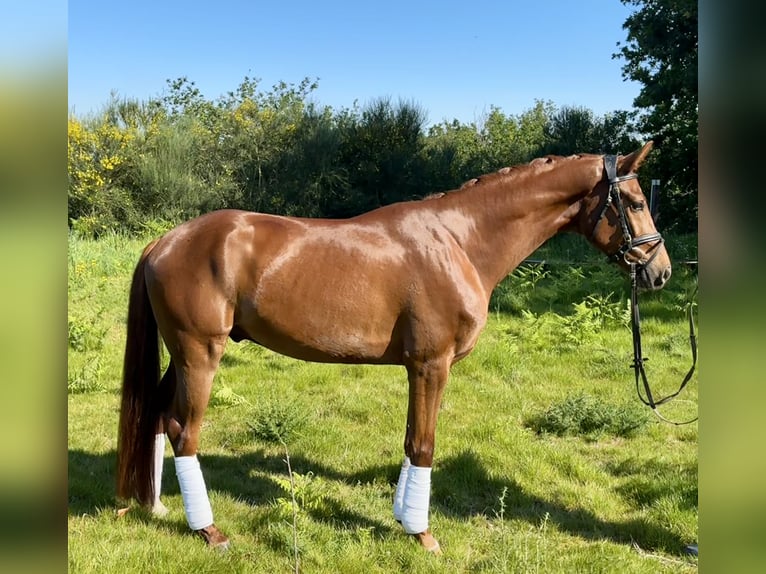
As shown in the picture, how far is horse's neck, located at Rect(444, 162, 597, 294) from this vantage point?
10.6 feet

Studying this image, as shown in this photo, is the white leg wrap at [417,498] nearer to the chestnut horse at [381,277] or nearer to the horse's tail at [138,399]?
the chestnut horse at [381,277]

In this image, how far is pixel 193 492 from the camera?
3.11 m

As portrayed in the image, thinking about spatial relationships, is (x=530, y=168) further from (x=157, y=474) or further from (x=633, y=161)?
(x=157, y=474)

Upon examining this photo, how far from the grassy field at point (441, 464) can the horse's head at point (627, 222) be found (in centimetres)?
150

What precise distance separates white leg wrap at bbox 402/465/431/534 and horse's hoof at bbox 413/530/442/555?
0.17 feet

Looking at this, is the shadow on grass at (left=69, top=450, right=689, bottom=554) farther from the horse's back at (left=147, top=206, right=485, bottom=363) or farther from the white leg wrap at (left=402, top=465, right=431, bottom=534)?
A: the horse's back at (left=147, top=206, right=485, bottom=363)

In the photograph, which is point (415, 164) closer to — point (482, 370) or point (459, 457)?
point (482, 370)

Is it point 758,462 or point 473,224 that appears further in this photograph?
point 473,224

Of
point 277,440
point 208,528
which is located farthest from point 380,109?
point 208,528

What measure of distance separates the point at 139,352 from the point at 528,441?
3.13 m

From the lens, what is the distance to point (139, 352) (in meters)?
3.36

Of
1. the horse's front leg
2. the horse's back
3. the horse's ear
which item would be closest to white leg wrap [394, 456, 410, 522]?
the horse's front leg

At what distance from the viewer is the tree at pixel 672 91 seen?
13.7 metres

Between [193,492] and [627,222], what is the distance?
9.52 feet
